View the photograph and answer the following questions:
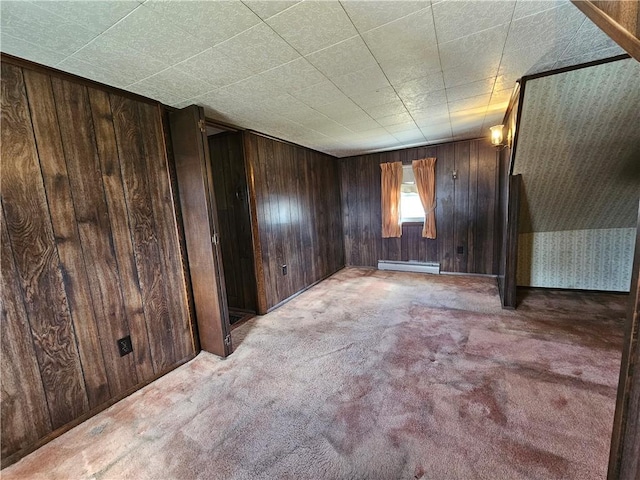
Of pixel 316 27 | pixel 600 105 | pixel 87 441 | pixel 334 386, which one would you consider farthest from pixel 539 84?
pixel 87 441

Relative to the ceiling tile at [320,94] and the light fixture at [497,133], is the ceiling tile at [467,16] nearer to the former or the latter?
the ceiling tile at [320,94]

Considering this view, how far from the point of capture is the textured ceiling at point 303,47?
1.14 m

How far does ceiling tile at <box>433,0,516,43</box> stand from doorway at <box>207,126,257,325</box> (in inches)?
88.0

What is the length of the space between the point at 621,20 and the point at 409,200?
12.7 feet

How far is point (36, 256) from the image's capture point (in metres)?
1.48

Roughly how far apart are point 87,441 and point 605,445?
2.77 metres

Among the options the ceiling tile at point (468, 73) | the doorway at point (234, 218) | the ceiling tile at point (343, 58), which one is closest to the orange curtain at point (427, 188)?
the ceiling tile at point (468, 73)

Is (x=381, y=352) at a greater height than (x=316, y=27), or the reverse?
(x=316, y=27)

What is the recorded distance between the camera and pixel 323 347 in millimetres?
2387

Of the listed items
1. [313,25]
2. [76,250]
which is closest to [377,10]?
[313,25]

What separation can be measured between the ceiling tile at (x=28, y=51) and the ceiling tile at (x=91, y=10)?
0.37 meters

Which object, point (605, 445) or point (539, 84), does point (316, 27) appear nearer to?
point (539, 84)

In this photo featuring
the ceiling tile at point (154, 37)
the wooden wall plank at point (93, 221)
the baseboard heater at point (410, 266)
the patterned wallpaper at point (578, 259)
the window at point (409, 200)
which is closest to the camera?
the ceiling tile at point (154, 37)

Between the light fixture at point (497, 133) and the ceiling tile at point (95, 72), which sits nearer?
the ceiling tile at point (95, 72)
